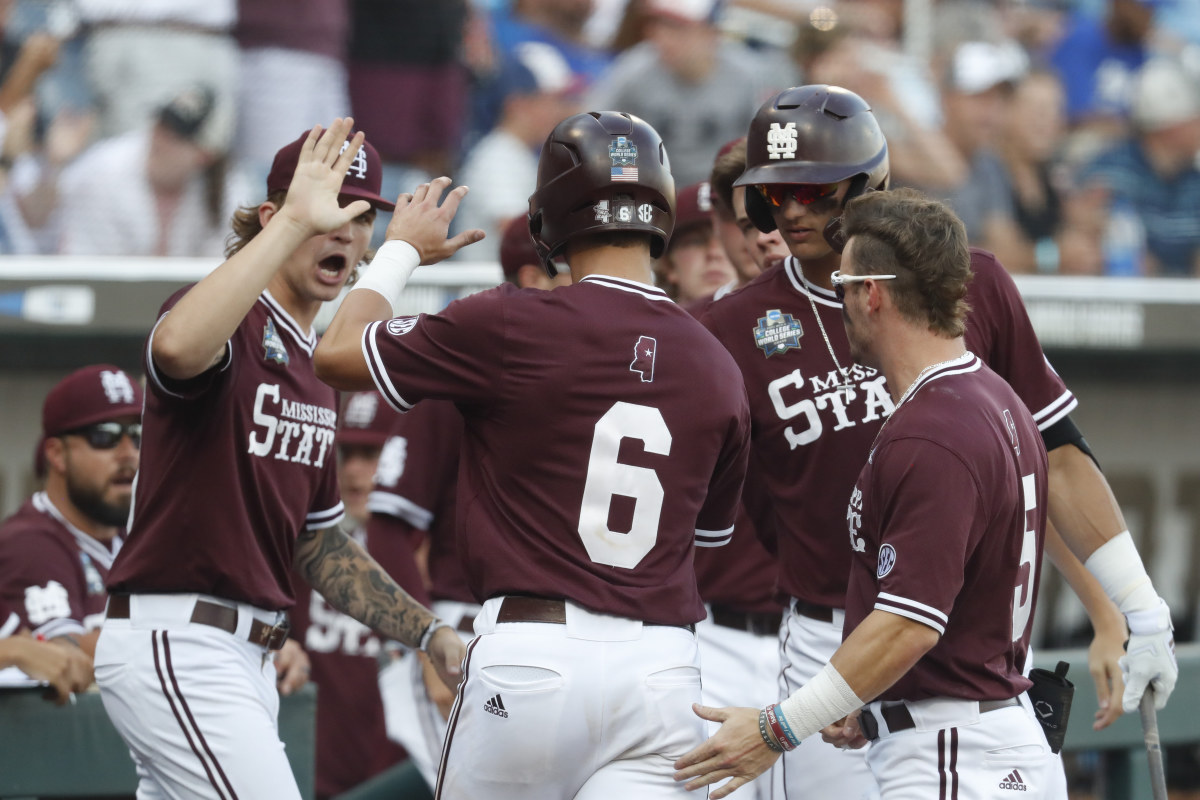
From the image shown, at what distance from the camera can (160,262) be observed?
280 inches

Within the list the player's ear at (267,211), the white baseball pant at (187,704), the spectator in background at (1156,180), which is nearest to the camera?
the white baseball pant at (187,704)

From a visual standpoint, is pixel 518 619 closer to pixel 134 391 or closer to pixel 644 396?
pixel 644 396

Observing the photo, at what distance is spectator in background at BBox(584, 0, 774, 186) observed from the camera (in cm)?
791

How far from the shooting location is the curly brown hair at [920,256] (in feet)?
9.69

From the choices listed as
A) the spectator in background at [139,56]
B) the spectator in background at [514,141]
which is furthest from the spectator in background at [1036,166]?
the spectator in background at [139,56]

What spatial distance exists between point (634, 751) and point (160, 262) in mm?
5013

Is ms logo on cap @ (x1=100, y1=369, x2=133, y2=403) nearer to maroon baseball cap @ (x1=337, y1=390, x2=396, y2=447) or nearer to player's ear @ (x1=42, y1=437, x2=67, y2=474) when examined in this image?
player's ear @ (x1=42, y1=437, x2=67, y2=474)

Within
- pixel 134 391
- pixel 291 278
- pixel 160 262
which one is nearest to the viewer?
pixel 291 278

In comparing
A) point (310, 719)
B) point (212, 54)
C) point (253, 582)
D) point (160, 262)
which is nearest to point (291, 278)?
point (253, 582)

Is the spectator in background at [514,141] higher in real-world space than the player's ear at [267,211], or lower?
higher

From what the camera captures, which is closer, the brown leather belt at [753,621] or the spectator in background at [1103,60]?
the brown leather belt at [753,621]

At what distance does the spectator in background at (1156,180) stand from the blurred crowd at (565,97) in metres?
0.01

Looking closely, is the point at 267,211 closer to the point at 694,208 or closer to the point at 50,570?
the point at 50,570

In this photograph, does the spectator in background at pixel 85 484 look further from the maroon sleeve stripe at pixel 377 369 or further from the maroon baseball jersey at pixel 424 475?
the maroon sleeve stripe at pixel 377 369
